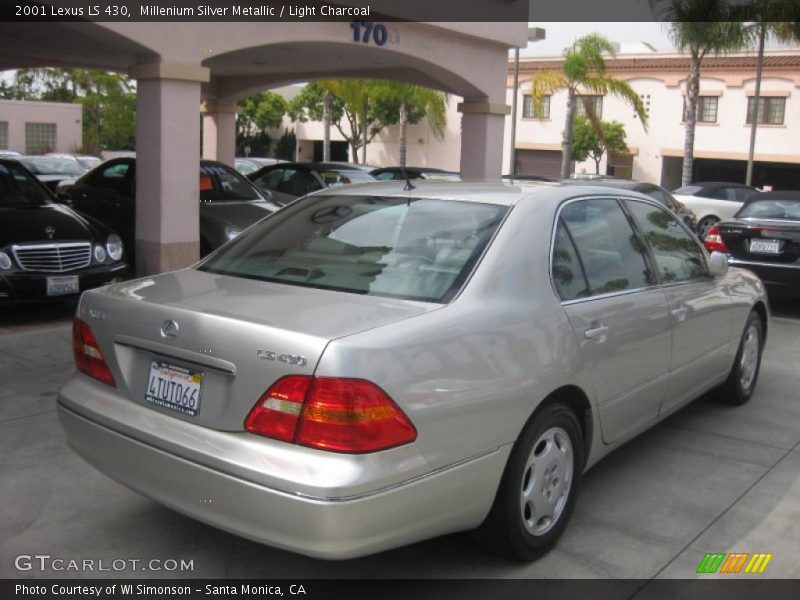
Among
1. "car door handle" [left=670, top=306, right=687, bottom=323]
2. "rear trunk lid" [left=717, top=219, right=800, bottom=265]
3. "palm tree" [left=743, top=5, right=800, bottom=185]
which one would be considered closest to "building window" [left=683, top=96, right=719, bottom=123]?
"palm tree" [left=743, top=5, right=800, bottom=185]

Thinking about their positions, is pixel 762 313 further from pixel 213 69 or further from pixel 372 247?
pixel 213 69

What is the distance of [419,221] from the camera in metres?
3.99

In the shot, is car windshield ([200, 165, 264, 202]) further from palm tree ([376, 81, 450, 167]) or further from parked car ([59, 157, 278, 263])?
palm tree ([376, 81, 450, 167])

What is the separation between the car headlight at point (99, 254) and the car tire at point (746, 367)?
5.92 m

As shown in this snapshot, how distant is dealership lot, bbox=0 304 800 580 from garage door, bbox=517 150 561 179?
35.9 metres

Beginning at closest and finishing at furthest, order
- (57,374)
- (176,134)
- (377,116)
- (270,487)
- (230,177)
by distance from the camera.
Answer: (270,487) → (57,374) → (176,134) → (230,177) → (377,116)

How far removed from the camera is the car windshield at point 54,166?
819 inches

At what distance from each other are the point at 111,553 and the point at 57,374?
3051 millimetres

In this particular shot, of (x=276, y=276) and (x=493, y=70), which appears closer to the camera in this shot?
(x=276, y=276)

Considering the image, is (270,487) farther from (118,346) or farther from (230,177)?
(230,177)

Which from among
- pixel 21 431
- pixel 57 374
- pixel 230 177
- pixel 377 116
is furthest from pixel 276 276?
pixel 377 116

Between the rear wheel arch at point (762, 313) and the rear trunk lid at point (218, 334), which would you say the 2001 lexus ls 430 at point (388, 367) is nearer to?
the rear trunk lid at point (218, 334)

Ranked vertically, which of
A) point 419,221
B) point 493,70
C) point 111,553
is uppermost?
point 493,70

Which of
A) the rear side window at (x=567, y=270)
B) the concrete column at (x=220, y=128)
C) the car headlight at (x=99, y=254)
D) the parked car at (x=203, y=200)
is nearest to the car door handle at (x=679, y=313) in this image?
the rear side window at (x=567, y=270)
